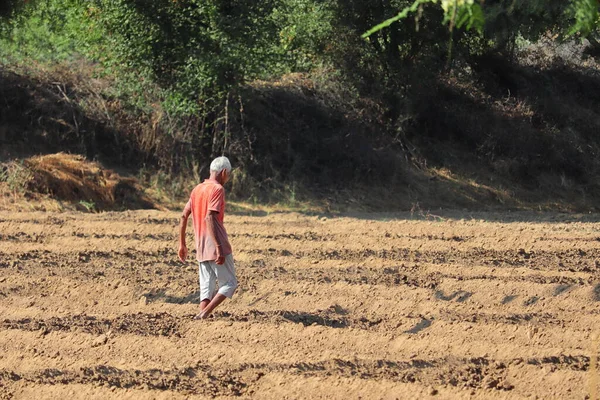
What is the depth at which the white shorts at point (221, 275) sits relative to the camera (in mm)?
8031

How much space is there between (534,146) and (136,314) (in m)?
15.4

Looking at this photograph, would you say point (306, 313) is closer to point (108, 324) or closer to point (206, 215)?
point (206, 215)

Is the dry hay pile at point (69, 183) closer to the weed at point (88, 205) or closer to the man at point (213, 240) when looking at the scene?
the weed at point (88, 205)

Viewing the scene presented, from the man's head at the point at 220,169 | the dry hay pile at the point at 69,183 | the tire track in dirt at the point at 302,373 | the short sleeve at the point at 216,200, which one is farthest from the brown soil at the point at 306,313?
the dry hay pile at the point at 69,183

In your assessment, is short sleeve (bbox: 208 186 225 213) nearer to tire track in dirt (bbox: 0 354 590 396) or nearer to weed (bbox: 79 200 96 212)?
tire track in dirt (bbox: 0 354 590 396)

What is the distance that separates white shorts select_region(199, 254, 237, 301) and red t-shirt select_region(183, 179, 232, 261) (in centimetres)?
11

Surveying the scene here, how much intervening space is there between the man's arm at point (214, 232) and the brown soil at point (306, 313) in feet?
2.11

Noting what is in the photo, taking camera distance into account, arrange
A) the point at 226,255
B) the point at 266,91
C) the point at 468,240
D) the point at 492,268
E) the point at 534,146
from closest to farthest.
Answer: the point at 226,255, the point at 492,268, the point at 468,240, the point at 266,91, the point at 534,146

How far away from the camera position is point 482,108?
22875mm

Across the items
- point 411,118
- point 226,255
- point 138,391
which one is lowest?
point 138,391

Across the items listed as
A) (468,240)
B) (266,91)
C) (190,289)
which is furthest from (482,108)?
(190,289)

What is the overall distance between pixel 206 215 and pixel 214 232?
0.59 ft

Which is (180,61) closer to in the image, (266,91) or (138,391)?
(266,91)

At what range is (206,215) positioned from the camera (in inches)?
313
